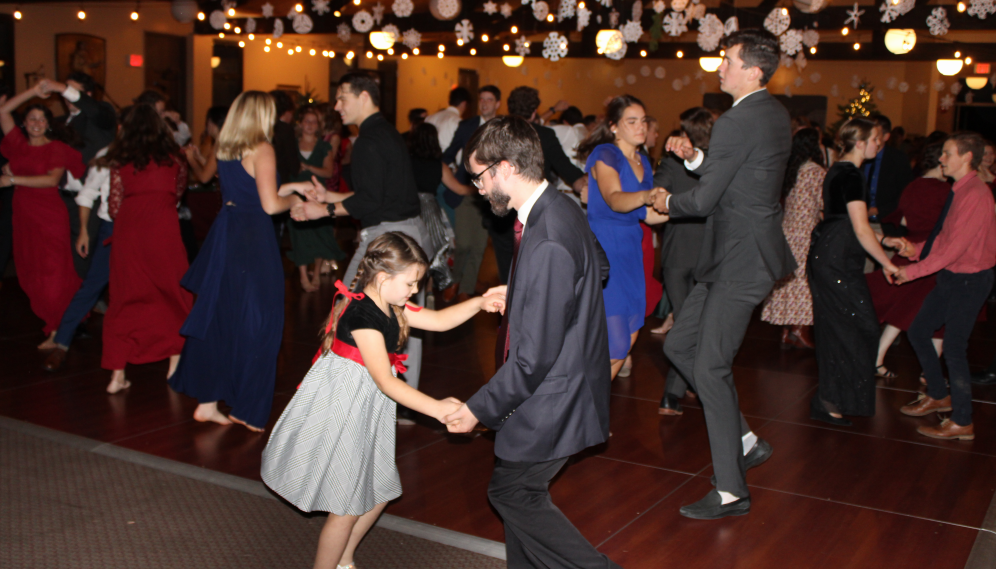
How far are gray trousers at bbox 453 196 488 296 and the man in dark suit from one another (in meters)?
5.20

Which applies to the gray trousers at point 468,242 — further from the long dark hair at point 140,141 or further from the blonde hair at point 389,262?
the blonde hair at point 389,262

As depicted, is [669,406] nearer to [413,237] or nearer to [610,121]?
[610,121]

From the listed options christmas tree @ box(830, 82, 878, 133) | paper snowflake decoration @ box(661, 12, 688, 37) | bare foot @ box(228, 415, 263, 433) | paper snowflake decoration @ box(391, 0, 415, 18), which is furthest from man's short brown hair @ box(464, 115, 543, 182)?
christmas tree @ box(830, 82, 878, 133)

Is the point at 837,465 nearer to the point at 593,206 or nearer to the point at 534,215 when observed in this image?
the point at 593,206

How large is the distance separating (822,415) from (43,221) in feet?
17.1

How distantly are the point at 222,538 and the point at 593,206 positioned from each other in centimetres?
229

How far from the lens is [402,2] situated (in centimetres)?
1245

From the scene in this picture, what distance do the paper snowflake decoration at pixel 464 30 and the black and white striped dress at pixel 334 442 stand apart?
11.8 metres

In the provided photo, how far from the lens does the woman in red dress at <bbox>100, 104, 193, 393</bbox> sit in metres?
4.54

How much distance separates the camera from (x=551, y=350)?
6.81ft

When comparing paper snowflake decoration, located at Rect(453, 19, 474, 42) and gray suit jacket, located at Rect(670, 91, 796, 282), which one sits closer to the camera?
gray suit jacket, located at Rect(670, 91, 796, 282)

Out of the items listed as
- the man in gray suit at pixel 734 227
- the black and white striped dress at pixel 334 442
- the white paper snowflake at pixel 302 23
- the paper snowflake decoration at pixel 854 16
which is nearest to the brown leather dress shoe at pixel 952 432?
the man in gray suit at pixel 734 227

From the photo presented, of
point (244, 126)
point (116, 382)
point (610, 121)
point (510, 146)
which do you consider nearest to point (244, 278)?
point (244, 126)

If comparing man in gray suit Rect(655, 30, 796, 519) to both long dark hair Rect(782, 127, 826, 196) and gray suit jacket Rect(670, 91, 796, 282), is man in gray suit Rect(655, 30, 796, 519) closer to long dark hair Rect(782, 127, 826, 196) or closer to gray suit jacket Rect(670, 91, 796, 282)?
gray suit jacket Rect(670, 91, 796, 282)
